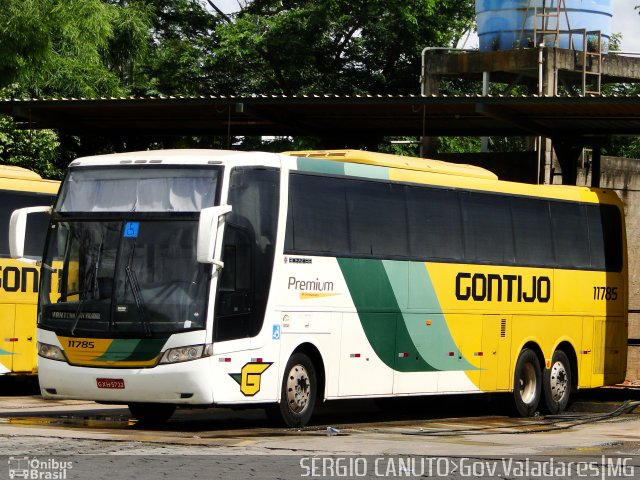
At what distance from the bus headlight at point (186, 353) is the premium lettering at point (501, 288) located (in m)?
5.16

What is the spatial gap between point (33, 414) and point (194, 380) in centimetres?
350

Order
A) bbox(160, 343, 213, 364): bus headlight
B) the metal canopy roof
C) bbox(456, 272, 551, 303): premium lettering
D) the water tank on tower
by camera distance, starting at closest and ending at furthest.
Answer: bbox(160, 343, 213, 364): bus headlight → bbox(456, 272, 551, 303): premium lettering → the metal canopy roof → the water tank on tower

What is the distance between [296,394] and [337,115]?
1050cm

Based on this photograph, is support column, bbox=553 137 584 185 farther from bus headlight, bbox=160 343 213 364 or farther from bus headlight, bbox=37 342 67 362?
bus headlight, bbox=37 342 67 362

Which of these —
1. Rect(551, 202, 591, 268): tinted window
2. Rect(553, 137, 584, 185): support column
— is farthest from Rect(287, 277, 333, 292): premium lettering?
Rect(553, 137, 584, 185): support column

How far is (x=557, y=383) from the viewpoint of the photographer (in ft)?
71.4

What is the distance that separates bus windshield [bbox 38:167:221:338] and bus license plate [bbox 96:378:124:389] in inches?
18.7

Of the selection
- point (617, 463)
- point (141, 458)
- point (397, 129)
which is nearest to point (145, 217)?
point (141, 458)

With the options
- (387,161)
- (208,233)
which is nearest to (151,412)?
(208,233)

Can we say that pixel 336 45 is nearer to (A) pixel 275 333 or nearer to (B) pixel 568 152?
(B) pixel 568 152

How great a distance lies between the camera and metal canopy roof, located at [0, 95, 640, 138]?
2380cm

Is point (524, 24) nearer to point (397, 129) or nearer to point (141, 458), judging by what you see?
point (397, 129)

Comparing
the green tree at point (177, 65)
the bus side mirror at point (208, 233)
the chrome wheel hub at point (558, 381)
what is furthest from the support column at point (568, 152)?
the green tree at point (177, 65)

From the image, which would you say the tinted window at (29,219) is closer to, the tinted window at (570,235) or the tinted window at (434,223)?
the tinted window at (434,223)
